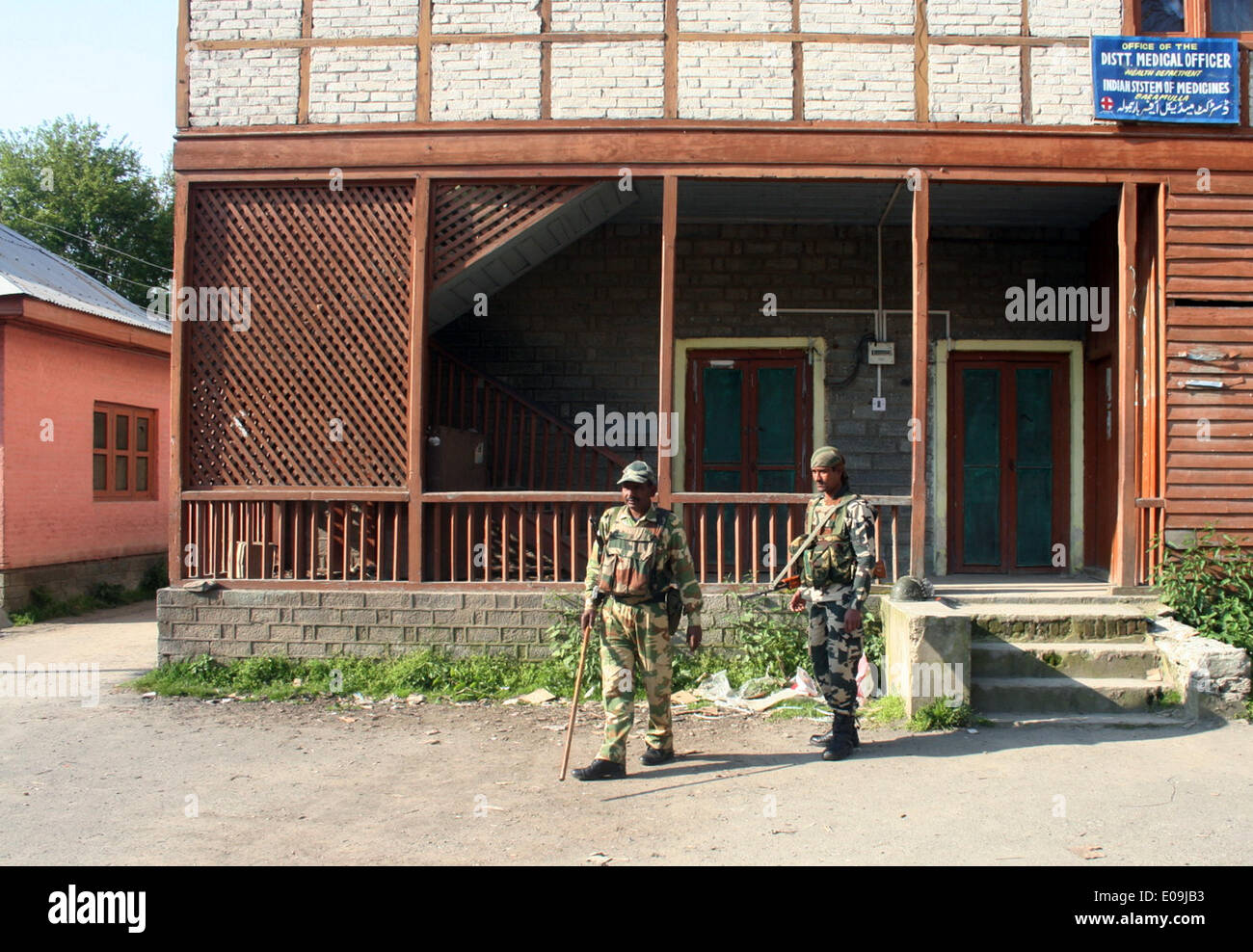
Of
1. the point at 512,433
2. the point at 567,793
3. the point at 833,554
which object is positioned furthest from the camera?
the point at 512,433

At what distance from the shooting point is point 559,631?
7.34m

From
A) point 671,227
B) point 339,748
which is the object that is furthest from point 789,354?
point 339,748

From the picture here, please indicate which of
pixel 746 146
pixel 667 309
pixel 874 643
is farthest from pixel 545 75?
pixel 874 643

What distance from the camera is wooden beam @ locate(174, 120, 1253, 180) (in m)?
7.44

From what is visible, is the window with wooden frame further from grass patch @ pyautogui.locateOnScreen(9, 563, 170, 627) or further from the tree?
the tree

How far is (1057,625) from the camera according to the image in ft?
22.1

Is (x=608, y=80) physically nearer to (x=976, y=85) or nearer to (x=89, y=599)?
(x=976, y=85)

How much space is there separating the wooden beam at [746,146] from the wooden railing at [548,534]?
2516 millimetres

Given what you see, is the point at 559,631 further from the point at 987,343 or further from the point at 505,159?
the point at 987,343

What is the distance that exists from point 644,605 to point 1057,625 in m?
3.15

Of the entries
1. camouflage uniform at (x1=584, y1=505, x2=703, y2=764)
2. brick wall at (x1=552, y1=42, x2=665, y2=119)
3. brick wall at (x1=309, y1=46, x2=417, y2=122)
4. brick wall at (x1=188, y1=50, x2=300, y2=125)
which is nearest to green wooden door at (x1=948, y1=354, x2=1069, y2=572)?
brick wall at (x1=552, y1=42, x2=665, y2=119)

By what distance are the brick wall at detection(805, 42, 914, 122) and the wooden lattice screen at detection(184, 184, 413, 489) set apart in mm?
3243

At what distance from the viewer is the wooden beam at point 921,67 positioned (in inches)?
295

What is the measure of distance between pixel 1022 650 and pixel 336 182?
605 centimetres
